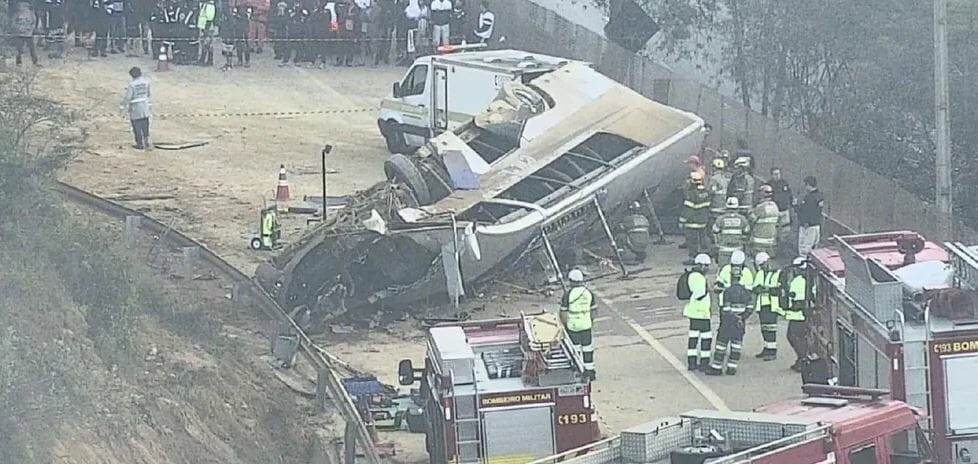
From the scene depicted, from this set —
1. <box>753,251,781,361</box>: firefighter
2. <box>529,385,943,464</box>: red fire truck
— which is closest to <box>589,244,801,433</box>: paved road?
<box>753,251,781,361</box>: firefighter

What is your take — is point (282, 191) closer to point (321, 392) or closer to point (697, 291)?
point (697, 291)

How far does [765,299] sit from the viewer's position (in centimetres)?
1919

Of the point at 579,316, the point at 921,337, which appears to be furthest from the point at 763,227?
the point at 921,337

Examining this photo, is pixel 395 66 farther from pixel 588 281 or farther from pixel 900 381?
pixel 900 381

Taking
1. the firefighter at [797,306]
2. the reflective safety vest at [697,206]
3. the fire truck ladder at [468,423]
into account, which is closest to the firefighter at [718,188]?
the reflective safety vest at [697,206]

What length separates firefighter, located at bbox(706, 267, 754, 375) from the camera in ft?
61.3

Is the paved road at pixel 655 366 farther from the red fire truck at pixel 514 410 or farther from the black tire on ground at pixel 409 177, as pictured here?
the red fire truck at pixel 514 410

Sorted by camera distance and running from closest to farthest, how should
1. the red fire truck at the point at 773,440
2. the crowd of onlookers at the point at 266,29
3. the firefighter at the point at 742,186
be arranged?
the red fire truck at the point at 773,440, the firefighter at the point at 742,186, the crowd of onlookers at the point at 266,29

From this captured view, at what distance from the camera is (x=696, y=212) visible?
936 inches

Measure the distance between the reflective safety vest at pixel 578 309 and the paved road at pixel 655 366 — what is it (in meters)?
0.83

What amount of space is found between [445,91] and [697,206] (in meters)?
6.11

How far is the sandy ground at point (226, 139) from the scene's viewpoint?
2583cm

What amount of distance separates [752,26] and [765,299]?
1479cm

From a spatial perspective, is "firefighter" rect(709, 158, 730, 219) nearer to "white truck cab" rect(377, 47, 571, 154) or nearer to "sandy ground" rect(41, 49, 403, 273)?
"white truck cab" rect(377, 47, 571, 154)
